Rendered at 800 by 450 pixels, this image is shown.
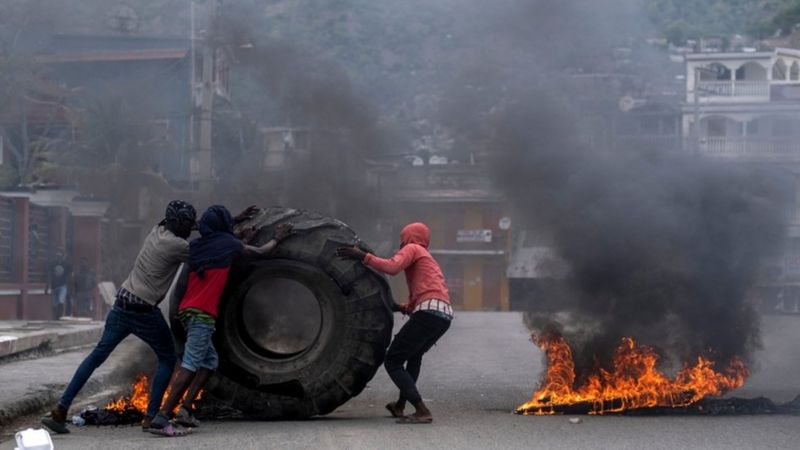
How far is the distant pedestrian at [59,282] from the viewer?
29266mm

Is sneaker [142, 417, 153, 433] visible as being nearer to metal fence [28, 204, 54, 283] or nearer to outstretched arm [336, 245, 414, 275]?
outstretched arm [336, 245, 414, 275]

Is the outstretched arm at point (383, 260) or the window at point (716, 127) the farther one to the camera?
the window at point (716, 127)

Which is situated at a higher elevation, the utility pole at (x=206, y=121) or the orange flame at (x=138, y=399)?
the utility pole at (x=206, y=121)

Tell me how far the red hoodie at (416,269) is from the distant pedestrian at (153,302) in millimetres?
1427

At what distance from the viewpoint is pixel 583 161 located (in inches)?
453

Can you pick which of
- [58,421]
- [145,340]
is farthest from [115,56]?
[58,421]

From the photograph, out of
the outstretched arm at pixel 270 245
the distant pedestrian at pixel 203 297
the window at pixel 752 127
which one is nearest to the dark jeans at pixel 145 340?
the distant pedestrian at pixel 203 297

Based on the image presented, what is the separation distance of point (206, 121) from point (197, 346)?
1164 centimetres

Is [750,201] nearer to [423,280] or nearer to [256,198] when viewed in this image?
[423,280]

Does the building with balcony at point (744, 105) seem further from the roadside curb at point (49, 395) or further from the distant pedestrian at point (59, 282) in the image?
the distant pedestrian at point (59, 282)

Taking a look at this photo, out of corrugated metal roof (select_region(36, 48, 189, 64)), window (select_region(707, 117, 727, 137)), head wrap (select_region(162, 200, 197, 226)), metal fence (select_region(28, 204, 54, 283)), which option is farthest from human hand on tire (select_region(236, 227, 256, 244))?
metal fence (select_region(28, 204, 54, 283))

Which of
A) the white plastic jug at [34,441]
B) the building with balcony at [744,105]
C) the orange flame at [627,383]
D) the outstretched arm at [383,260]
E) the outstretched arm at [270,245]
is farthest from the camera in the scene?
the building with balcony at [744,105]

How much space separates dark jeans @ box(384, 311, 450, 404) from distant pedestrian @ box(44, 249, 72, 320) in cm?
2119

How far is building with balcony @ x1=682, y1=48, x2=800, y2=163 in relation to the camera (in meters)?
12.3
